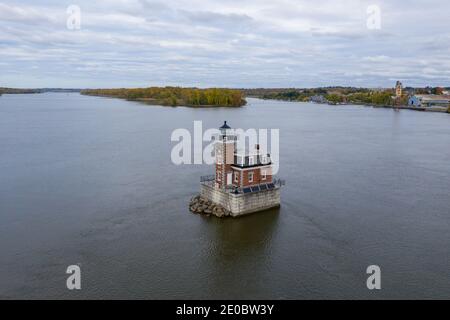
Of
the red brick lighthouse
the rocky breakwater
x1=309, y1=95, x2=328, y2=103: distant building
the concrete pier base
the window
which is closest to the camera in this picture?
the concrete pier base

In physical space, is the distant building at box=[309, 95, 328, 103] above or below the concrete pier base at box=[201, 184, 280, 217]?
above

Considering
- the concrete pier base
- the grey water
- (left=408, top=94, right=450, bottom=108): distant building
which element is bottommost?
the grey water

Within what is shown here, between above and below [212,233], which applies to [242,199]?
above

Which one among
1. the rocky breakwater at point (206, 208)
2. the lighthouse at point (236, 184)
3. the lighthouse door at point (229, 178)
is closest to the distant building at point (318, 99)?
the lighthouse at point (236, 184)

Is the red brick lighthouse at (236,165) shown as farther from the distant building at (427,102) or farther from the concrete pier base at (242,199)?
the distant building at (427,102)

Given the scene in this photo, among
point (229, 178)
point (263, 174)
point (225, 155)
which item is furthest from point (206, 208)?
point (263, 174)

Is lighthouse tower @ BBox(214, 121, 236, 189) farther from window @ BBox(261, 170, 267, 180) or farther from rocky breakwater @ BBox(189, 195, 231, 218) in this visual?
window @ BBox(261, 170, 267, 180)

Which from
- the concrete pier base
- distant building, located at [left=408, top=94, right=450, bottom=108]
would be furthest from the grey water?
distant building, located at [left=408, top=94, right=450, bottom=108]

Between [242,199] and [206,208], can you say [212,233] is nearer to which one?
[206,208]
